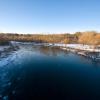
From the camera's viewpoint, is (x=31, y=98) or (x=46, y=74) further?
(x=46, y=74)

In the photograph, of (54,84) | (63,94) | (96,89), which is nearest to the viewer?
(63,94)

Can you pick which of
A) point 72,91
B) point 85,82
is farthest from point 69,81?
point 72,91

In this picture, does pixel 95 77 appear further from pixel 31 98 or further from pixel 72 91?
pixel 31 98

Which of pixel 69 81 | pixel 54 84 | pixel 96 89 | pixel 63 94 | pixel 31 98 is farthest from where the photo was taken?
pixel 69 81

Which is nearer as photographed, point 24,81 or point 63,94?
point 63,94

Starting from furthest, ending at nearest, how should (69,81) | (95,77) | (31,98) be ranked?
1. (95,77)
2. (69,81)
3. (31,98)

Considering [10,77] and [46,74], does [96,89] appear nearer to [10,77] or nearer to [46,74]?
[46,74]

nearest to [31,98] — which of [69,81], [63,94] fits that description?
[63,94]

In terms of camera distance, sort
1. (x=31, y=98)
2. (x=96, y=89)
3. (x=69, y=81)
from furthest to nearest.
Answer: (x=69, y=81)
(x=96, y=89)
(x=31, y=98)
